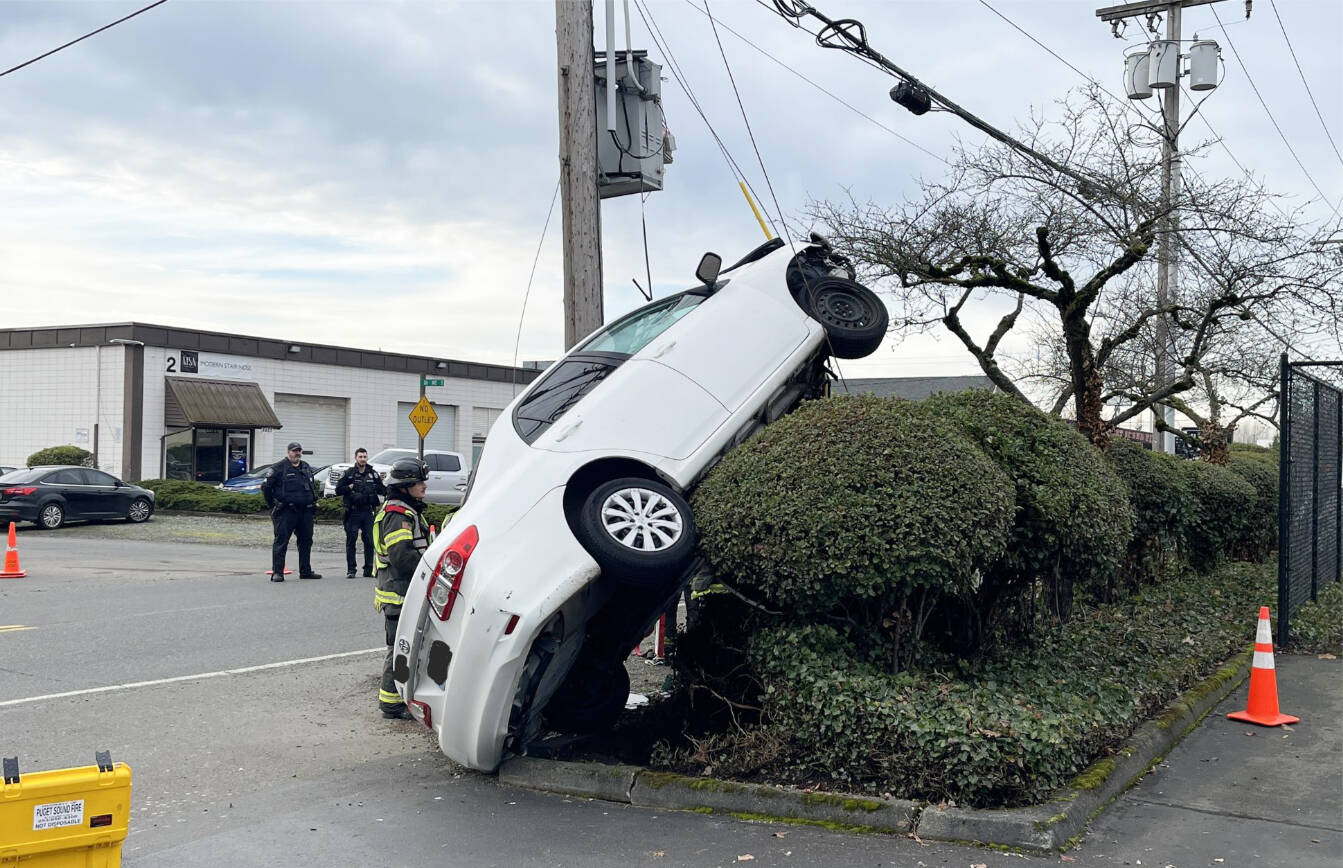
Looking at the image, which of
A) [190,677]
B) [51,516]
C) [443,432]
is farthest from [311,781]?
[443,432]

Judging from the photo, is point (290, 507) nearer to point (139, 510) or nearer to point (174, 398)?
point (139, 510)

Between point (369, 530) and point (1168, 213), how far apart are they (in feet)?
34.8

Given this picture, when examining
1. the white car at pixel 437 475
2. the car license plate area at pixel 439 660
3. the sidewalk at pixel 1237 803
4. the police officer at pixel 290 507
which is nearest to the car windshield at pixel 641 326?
the car license plate area at pixel 439 660

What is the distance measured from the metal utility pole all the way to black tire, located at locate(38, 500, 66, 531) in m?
21.4

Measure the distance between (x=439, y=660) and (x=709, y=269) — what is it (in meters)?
3.15

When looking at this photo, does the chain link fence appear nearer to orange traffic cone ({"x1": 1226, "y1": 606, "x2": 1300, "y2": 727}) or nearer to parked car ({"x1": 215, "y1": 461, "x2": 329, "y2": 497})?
orange traffic cone ({"x1": 1226, "y1": 606, "x2": 1300, "y2": 727})

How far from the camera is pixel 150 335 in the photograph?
34.4 meters

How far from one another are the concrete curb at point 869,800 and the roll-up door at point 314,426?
35220 mm

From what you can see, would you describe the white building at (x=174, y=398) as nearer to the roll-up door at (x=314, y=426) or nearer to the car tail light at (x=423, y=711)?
the roll-up door at (x=314, y=426)

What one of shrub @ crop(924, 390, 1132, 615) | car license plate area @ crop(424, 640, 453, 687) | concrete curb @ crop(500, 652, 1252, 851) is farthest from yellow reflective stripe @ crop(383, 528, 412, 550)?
shrub @ crop(924, 390, 1132, 615)

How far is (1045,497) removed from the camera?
21.3 ft

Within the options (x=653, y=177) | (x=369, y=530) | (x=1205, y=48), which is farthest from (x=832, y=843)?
(x=1205, y=48)

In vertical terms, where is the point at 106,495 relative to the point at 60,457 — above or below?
below

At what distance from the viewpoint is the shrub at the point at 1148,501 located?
1187 centimetres
